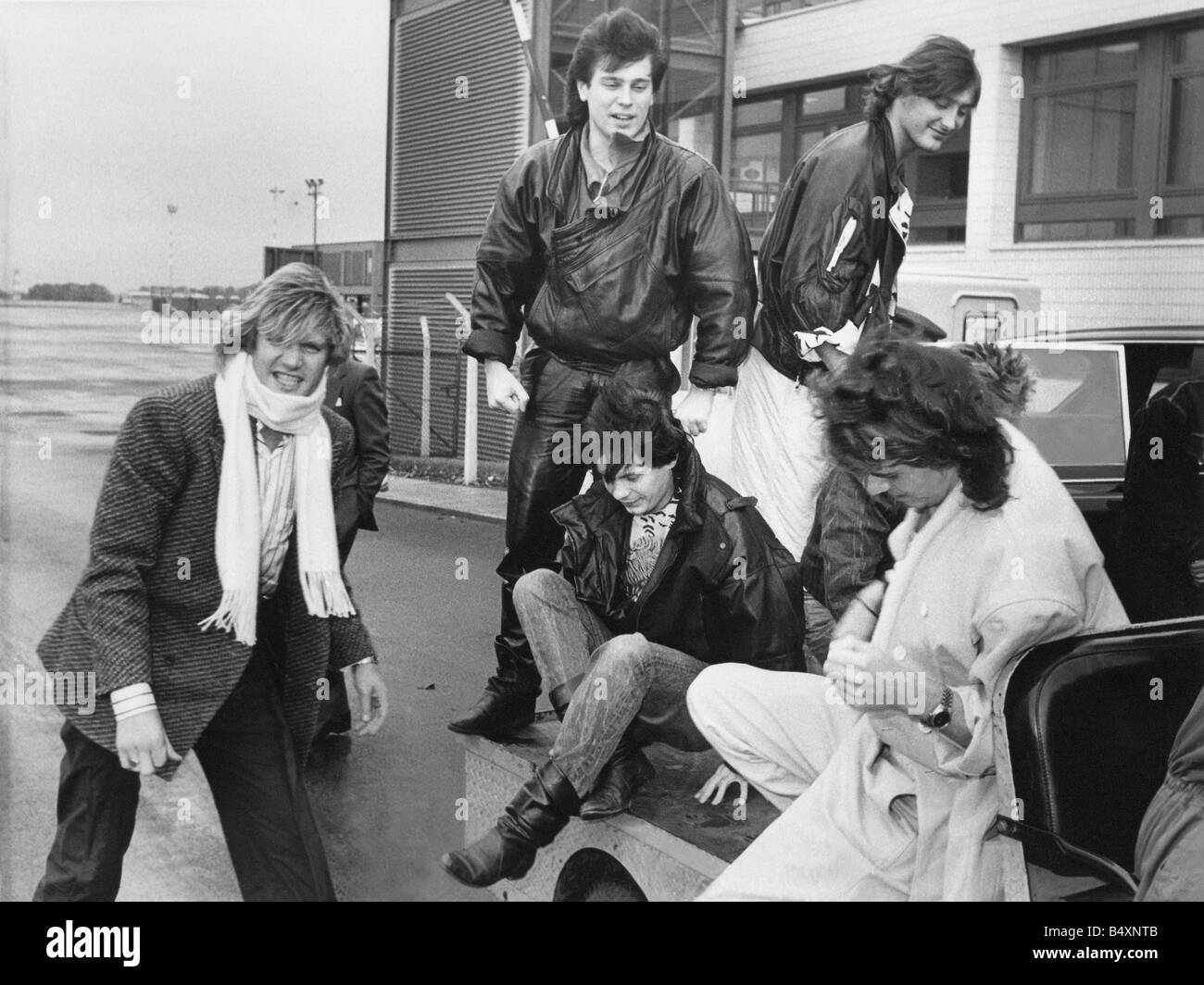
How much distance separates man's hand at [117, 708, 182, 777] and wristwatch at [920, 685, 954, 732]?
0.99m

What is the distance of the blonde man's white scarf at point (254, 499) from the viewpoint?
198cm

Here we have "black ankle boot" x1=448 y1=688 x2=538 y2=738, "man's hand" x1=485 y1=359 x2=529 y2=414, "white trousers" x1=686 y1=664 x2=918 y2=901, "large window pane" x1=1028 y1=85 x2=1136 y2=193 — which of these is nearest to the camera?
"white trousers" x1=686 y1=664 x2=918 y2=901

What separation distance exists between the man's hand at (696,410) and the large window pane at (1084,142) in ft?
2.06

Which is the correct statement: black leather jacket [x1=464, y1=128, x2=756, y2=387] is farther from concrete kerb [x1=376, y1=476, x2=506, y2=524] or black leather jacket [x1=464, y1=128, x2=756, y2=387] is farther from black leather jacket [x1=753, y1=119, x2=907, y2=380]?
concrete kerb [x1=376, y1=476, x2=506, y2=524]

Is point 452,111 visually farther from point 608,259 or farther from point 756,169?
point 756,169

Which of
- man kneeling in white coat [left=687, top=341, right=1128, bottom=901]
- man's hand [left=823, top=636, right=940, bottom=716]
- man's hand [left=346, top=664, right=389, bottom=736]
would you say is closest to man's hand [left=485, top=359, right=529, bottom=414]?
man's hand [left=346, top=664, right=389, bottom=736]

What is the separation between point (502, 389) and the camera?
2635 mm

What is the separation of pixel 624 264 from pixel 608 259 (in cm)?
3

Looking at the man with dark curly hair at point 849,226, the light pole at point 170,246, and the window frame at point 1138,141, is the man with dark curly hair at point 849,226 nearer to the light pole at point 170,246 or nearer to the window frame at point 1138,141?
the window frame at point 1138,141

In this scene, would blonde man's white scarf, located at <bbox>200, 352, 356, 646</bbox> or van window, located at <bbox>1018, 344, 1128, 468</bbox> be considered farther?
van window, located at <bbox>1018, 344, 1128, 468</bbox>

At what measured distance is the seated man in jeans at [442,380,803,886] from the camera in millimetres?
2352

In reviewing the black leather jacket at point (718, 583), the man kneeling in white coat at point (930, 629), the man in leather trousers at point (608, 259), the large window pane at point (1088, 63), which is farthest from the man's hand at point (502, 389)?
the large window pane at point (1088, 63)
